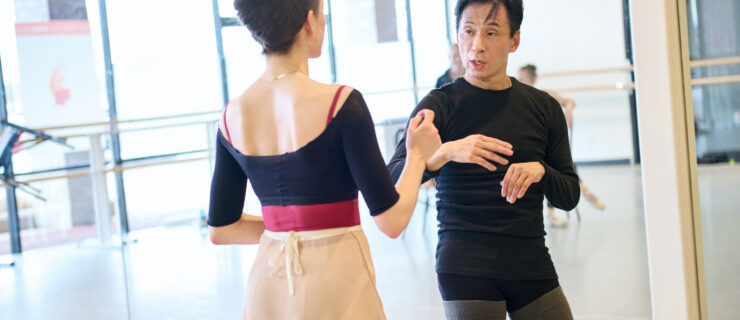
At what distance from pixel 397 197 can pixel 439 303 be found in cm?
195

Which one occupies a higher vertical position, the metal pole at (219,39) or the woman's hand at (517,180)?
the metal pole at (219,39)

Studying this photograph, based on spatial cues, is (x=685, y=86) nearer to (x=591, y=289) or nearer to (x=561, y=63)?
(x=561, y=63)

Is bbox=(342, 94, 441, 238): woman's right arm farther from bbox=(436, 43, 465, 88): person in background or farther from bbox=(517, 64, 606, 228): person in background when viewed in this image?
bbox=(436, 43, 465, 88): person in background

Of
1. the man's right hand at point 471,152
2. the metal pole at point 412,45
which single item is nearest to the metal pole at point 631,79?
the metal pole at point 412,45

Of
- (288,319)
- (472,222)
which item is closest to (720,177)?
(472,222)

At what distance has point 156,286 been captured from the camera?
289cm

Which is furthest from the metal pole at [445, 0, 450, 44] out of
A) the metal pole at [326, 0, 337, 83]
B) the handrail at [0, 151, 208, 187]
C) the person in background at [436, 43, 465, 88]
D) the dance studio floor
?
the handrail at [0, 151, 208, 187]

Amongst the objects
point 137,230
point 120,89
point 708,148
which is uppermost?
point 120,89

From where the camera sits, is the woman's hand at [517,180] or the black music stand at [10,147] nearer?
the woman's hand at [517,180]

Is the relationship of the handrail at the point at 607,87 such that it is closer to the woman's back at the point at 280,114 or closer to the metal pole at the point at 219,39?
the metal pole at the point at 219,39

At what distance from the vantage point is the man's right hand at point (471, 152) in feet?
4.18

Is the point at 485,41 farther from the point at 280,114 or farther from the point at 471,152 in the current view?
the point at 280,114

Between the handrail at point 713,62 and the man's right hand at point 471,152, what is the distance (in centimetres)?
121

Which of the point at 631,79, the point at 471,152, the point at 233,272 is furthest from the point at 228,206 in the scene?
the point at 631,79
